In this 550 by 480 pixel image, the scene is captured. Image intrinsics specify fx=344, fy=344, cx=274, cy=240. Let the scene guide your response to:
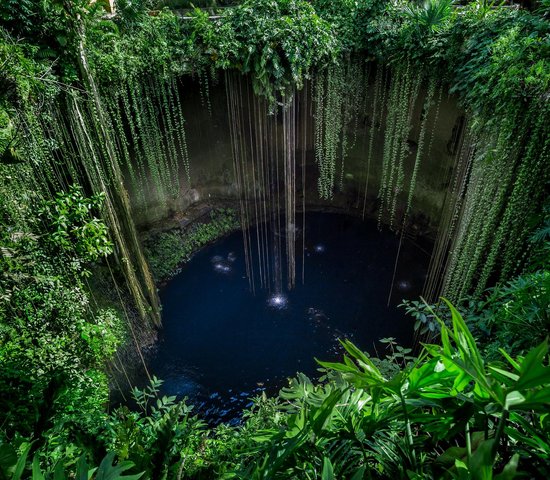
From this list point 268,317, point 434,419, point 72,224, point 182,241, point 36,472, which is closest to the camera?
point 36,472

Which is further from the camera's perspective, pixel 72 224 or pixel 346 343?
pixel 72 224

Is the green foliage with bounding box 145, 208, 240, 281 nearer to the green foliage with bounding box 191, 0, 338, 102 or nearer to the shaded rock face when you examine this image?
the shaded rock face

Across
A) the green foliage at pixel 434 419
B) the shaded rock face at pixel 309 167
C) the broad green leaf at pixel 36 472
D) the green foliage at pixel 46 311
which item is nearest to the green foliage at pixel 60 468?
the broad green leaf at pixel 36 472

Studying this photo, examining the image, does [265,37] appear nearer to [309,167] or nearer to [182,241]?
[309,167]

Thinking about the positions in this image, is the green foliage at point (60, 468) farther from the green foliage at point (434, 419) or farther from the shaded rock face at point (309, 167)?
the shaded rock face at point (309, 167)

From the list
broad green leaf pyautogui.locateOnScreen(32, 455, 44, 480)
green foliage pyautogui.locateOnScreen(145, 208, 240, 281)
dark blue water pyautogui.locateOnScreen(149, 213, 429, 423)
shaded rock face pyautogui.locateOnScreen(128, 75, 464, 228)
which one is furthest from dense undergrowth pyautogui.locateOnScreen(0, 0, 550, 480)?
green foliage pyautogui.locateOnScreen(145, 208, 240, 281)

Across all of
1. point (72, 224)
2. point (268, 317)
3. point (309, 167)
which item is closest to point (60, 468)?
point (72, 224)

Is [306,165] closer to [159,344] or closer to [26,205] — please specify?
[159,344]
